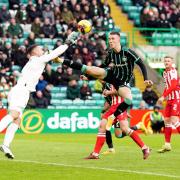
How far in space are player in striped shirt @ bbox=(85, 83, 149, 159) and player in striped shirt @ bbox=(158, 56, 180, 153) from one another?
161 centimetres

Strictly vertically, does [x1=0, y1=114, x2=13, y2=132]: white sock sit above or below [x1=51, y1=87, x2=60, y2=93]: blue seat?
above

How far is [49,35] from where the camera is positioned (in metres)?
32.7

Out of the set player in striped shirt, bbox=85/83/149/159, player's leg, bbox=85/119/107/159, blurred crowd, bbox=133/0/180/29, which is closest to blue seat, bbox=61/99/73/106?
blurred crowd, bbox=133/0/180/29

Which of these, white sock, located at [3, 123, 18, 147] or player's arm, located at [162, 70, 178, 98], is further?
player's arm, located at [162, 70, 178, 98]

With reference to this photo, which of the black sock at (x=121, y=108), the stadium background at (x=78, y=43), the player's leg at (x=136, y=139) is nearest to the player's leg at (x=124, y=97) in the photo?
the black sock at (x=121, y=108)

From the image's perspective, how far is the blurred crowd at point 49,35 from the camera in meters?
30.4

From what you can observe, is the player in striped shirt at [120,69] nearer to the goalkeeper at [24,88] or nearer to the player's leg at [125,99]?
the player's leg at [125,99]

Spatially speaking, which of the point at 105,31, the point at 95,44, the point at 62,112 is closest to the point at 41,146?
the point at 62,112

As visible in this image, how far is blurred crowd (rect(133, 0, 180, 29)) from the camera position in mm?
36469

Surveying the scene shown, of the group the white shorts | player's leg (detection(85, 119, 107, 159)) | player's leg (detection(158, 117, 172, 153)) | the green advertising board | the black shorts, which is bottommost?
the green advertising board

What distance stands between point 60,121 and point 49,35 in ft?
16.5

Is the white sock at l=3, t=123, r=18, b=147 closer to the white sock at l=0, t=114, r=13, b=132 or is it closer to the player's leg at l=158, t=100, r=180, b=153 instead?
the white sock at l=0, t=114, r=13, b=132

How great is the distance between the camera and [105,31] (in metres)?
35.2

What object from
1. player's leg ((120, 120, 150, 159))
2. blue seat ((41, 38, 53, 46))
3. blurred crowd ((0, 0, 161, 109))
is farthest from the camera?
blue seat ((41, 38, 53, 46))
